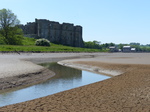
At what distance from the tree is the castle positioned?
24.8m

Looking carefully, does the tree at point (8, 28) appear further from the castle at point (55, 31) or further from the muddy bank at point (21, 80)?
the muddy bank at point (21, 80)

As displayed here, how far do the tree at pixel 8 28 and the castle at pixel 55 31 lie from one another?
24.8 m

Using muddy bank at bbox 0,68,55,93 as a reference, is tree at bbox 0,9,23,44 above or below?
above

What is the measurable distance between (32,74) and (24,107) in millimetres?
9301

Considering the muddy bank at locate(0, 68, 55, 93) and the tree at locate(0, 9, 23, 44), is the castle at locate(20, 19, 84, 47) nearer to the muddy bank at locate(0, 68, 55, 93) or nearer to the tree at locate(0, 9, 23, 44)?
the tree at locate(0, 9, 23, 44)

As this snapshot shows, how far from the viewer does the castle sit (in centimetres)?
9450

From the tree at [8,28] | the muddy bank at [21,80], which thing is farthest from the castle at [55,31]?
the muddy bank at [21,80]

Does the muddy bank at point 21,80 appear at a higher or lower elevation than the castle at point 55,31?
lower

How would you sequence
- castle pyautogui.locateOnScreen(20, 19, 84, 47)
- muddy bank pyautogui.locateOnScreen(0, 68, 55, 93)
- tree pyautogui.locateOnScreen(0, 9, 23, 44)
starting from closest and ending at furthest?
1. muddy bank pyautogui.locateOnScreen(0, 68, 55, 93)
2. tree pyautogui.locateOnScreen(0, 9, 23, 44)
3. castle pyautogui.locateOnScreen(20, 19, 84, 47)

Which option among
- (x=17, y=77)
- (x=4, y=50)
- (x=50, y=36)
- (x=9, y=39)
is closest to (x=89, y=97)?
(x=17, y=77)

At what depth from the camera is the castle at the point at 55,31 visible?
94.5 m

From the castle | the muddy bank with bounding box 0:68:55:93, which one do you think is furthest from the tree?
the muddy bank with bounding box 0:68:55:93

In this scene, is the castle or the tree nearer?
the tree

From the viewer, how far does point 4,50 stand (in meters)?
46.1
